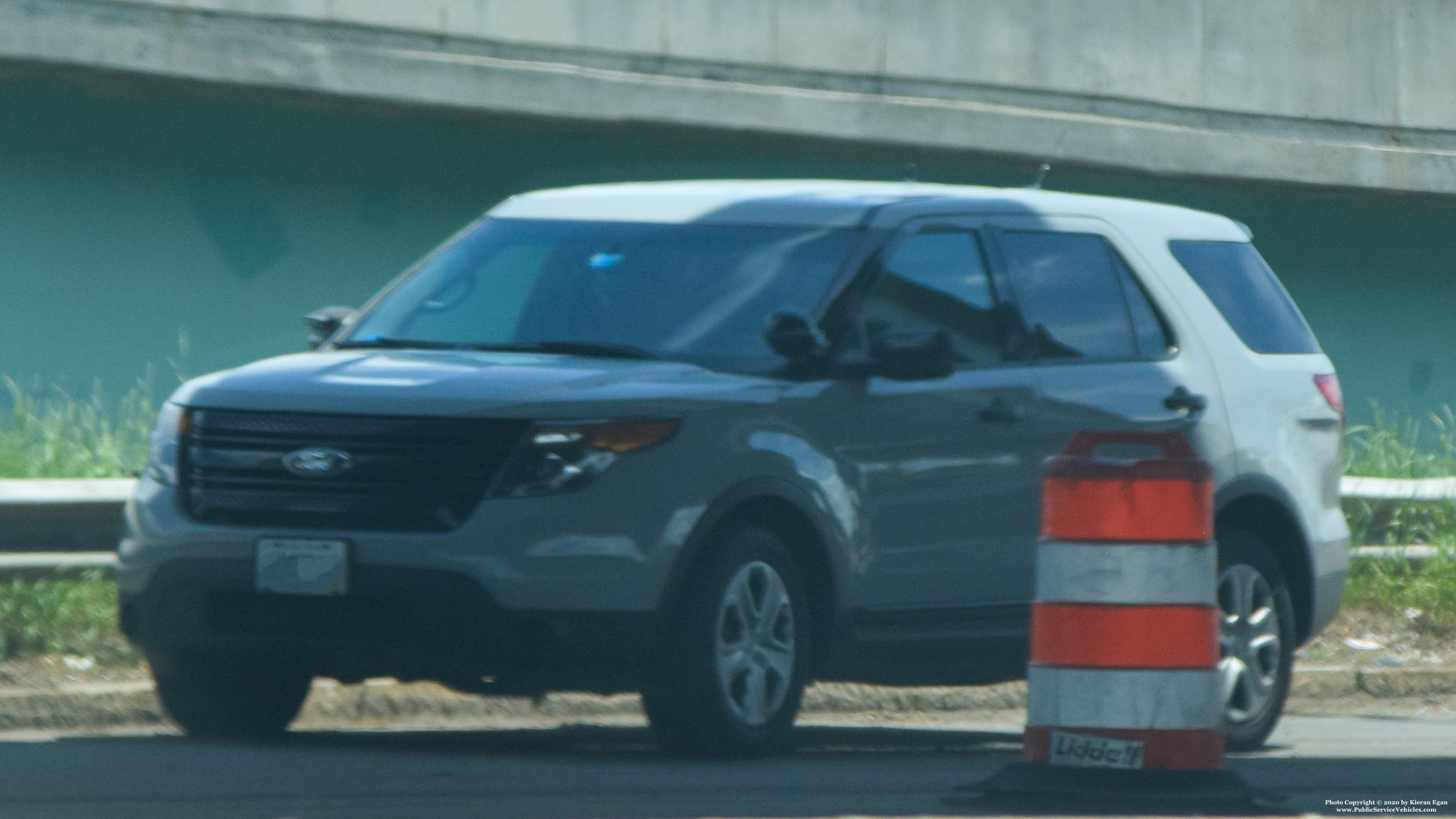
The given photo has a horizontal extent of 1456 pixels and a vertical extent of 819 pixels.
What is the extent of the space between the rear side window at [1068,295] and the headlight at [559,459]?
1.80 meters

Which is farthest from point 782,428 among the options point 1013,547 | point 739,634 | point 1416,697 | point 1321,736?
point 1416,697

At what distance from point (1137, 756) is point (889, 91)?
980 cm

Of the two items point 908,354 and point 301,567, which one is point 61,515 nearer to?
point 301,567

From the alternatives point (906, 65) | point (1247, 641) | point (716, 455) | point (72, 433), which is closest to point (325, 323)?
point (716, 455)

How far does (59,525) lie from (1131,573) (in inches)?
169

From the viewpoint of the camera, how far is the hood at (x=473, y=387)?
23.9ft

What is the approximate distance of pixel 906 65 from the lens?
15.7 meters

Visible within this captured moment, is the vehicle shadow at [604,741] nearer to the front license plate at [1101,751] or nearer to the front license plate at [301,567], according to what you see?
the front license plate at [301,567]

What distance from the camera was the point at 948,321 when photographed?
838 cm

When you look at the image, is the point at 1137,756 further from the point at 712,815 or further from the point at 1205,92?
the point at 1205,92

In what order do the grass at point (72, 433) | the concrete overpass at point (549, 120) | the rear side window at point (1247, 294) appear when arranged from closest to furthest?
the rear side window at point (1247, 294), the grass at point (72, 433), the concrete overpass at point (549, 120)

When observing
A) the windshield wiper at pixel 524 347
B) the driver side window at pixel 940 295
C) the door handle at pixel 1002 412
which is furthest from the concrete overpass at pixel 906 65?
the door handle at pixel 1002 412

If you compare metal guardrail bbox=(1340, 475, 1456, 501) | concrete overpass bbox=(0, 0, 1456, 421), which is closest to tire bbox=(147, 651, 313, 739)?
metal guardrail bbox=(1340, 475, 1456, 501)

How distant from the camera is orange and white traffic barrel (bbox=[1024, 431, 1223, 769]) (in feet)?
20.3
